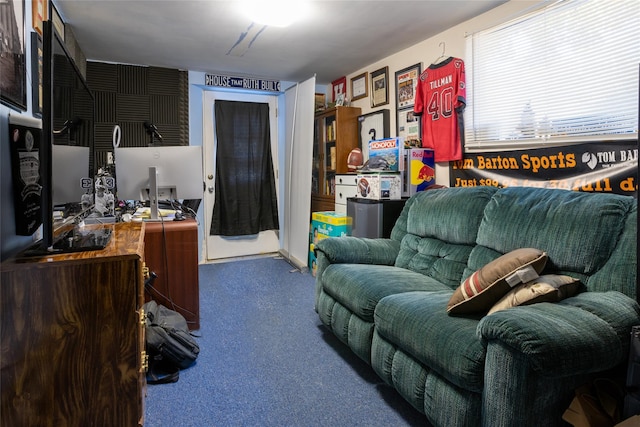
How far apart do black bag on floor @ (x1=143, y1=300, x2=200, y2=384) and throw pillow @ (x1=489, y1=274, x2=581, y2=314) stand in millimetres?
1622

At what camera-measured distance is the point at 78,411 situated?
139 centimetres

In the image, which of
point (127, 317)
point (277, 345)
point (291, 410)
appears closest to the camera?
point (127, 317)

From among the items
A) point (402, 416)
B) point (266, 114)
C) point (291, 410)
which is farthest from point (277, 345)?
point (266, 114)

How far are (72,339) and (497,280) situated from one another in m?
1.62

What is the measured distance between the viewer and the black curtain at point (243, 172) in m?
5.00

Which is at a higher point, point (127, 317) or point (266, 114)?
point (266, 114)

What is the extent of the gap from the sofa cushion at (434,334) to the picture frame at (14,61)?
1.83 metres

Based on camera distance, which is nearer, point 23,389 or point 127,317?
point 23,389

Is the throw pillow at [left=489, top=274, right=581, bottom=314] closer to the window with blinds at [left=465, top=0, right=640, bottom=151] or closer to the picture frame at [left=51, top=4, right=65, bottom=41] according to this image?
the window with blinds at [left=465, top=0, right=640, bottom=151]

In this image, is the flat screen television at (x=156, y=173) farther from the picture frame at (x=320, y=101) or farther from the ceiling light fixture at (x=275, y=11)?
the picture frame at (x=320, y=101)

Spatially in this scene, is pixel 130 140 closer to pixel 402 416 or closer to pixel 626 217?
pixel 402 416

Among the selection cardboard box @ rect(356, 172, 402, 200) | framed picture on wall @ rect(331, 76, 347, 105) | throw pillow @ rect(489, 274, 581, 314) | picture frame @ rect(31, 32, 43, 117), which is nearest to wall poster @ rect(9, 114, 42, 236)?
picture frame @ rect(31, 32, 43, 117)

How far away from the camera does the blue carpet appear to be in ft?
5.95

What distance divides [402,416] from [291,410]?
51cm
